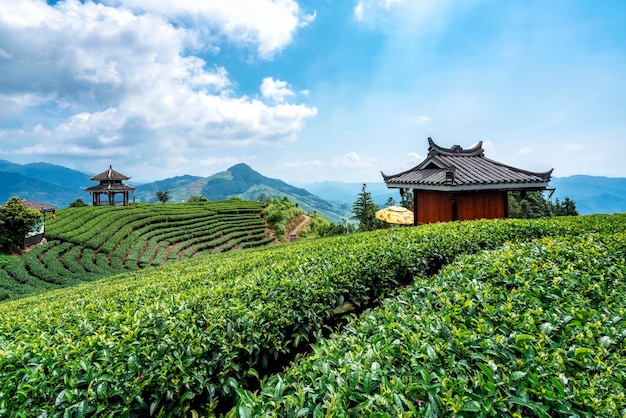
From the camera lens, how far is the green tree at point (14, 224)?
19281 millimetres

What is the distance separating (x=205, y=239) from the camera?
24875 millimetres

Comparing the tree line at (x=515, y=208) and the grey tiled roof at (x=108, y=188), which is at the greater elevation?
the grey tiled roof at (x=108, y=188)

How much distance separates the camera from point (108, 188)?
111ft

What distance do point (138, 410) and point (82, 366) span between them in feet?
1.54

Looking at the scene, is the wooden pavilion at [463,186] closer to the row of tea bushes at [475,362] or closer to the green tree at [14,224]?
the row of tea bushes at [475,362]

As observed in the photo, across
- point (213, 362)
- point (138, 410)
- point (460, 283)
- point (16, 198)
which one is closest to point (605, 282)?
point (460, 283)

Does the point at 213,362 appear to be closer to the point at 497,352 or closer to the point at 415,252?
the point at 497,352

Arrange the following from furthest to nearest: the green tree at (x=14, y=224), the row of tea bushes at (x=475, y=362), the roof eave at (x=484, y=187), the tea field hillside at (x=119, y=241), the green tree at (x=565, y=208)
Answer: the green tree at (x=565, y=208)
the green tree at (x=14, y=224)
the tea field hillside at (x=119, y=241)
the roof eave at (x=484, y=187)
the row of tea bushes at (x=475, y=362)

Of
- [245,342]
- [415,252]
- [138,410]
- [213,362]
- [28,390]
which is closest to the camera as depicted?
[28,390]

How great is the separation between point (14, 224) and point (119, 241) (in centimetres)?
588

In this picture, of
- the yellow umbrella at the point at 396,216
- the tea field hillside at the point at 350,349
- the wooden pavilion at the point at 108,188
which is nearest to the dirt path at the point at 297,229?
the yellow umbrella at the point at 396,216

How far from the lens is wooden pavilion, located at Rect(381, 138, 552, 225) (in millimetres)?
8188

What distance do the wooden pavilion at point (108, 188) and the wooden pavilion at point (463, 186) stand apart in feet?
112

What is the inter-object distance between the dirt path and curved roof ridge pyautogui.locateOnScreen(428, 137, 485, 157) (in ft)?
61.0
